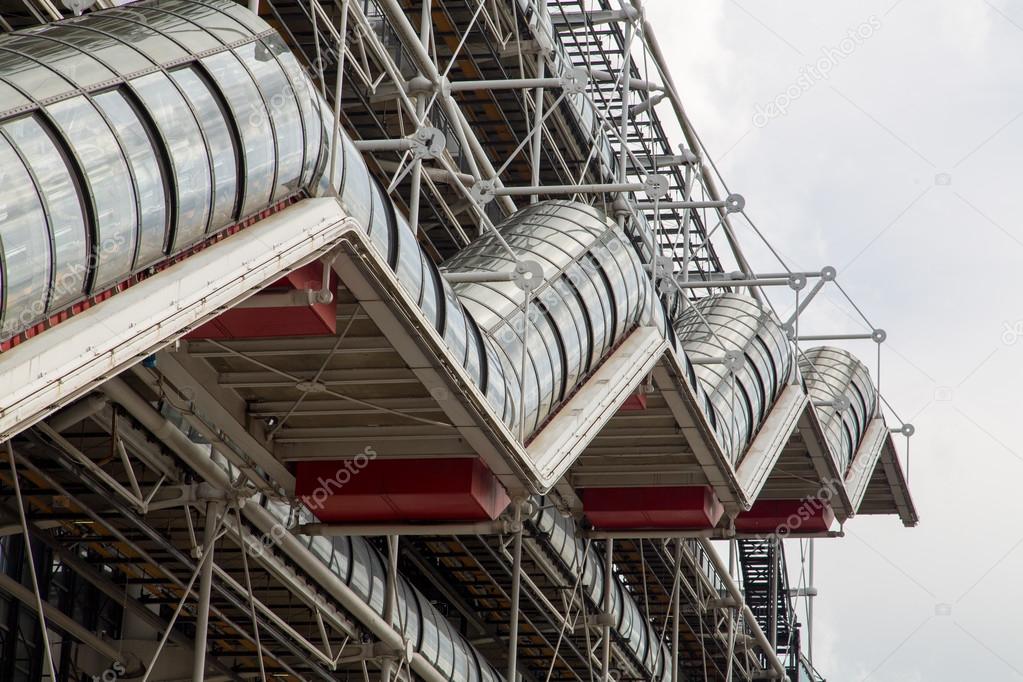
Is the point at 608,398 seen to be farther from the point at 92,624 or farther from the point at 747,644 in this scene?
the point at 747,644

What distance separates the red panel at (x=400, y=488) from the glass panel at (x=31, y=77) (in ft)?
25.0

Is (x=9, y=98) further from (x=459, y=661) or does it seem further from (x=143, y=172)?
(x=459, y=661)

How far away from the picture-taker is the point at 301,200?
Answer: 14.5 meters

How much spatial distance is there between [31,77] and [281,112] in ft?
9.80

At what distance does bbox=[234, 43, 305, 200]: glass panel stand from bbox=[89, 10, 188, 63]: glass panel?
0.81 meters

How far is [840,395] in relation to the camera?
114 ft

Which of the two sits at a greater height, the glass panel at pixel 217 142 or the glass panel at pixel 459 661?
the glass panel at pixel 459 661

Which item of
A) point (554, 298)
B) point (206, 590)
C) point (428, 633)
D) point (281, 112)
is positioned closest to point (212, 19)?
point (281, 112)

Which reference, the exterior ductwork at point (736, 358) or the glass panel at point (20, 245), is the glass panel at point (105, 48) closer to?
the glass panel at point (20, 245)

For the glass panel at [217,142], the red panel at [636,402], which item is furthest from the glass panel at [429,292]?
the red panel at [636,402]

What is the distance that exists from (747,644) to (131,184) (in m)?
31.3

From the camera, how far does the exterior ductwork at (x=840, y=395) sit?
33688 mm

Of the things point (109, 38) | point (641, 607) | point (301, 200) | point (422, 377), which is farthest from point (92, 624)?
point (641, 607)

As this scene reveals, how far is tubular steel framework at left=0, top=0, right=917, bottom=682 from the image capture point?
474 inches
